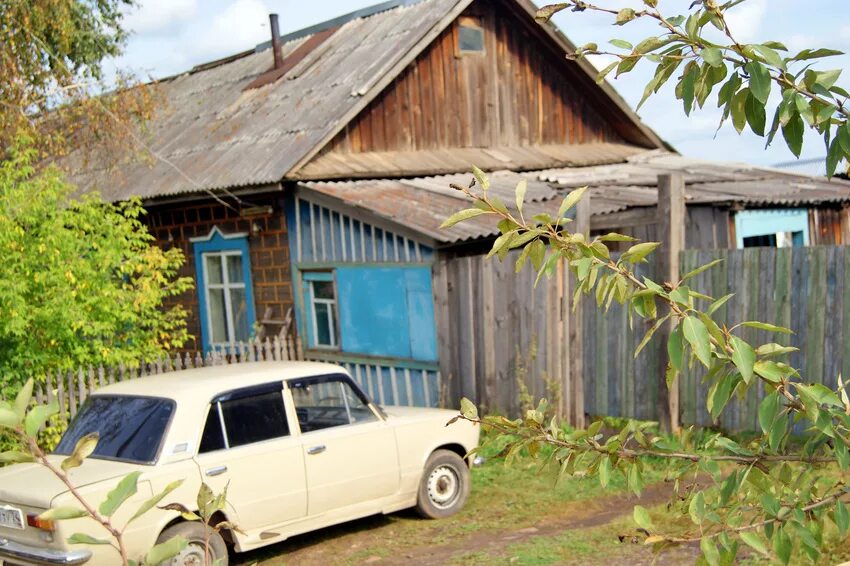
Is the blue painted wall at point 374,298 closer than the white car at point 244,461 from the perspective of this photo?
No

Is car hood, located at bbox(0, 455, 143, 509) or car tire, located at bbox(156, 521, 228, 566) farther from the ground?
car hood, located at bbox(0, 455, 143, 509)

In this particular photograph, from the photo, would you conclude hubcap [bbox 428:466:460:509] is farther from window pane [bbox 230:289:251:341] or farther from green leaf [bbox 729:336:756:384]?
window pane [bbox 230:289:251:341]

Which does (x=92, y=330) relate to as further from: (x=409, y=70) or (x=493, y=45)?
(x=493, y=45)

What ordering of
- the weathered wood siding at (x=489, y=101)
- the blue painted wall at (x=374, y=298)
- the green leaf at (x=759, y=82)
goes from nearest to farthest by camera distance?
the green leaf at (x=759, y=82)
the blue painted wall at (x=374, y=298)
the weathered wood siding at (x=489, y=101)

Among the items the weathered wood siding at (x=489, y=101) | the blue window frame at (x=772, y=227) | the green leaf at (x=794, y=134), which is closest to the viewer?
the green leaf at (x=794, y=134)

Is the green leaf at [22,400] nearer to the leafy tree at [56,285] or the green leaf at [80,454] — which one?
the green leaf at [80,454]

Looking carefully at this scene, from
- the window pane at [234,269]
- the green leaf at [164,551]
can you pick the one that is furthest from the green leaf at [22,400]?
the window pane at [234,269]

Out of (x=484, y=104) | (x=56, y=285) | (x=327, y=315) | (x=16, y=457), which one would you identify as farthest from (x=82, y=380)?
(x=16, y=457)

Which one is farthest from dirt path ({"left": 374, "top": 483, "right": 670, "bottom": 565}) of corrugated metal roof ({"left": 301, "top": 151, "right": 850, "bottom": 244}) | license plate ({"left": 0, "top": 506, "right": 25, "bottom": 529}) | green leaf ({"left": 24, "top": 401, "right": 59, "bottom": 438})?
green leaf ({"left": 24, "top": 401, "right": 59, "bottom": 438})

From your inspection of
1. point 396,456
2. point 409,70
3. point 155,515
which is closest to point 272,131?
point 409,70

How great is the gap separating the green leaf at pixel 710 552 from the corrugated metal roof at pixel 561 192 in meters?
8.29

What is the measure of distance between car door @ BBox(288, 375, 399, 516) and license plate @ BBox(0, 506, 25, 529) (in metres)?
2.03

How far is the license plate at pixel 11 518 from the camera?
657 centimetres

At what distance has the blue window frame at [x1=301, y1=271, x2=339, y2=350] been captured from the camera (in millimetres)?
13203
